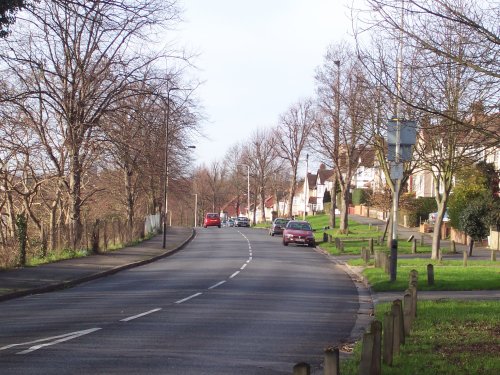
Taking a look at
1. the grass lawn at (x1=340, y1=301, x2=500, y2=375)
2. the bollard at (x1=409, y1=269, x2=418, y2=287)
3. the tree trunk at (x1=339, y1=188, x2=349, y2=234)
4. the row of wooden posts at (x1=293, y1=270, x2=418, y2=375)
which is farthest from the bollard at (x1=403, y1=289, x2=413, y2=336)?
the tree trunk at (x1=339, y1=188, x2=349, y2=234)

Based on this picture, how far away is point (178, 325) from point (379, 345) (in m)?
5.44

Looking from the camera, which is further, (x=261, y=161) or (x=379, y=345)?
(x=261, y=161)

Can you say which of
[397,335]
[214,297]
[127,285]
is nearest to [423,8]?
[397,335]

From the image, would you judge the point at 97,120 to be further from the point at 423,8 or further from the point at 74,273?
the point at 423,8

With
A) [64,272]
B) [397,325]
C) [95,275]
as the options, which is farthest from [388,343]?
[64,272]

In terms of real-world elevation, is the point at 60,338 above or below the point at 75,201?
below

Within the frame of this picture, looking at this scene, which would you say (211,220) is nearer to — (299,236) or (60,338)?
(299,236)

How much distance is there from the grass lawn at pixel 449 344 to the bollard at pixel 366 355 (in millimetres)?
1230

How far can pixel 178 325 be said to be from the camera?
38.5 feet

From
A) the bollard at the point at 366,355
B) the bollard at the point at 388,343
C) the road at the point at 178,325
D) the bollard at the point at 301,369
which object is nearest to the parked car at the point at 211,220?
the road at the point at 178,325

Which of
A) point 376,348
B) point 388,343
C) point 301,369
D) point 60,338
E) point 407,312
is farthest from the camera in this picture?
point 407,312

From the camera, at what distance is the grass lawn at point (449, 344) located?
7.83 m

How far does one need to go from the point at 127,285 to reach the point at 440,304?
9075mm

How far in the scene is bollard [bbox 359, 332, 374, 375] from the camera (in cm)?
635
